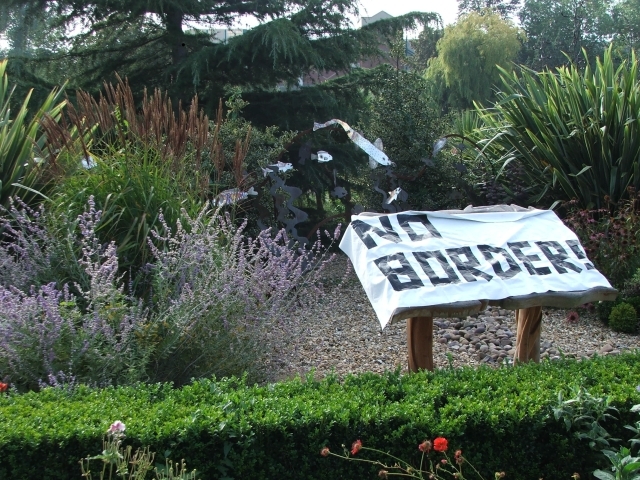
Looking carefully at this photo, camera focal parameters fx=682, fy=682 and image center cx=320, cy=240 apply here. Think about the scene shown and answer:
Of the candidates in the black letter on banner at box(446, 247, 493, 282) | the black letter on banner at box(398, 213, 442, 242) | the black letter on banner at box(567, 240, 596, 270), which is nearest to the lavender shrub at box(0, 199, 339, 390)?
the black letter on banner at box(398, 213, 442, 242)

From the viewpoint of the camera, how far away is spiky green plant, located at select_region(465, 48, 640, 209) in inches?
286

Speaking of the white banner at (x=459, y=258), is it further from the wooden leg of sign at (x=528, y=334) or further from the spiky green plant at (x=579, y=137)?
the spiky green plant at (x=579, y=137)

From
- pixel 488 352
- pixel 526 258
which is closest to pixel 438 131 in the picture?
pixel 488 352

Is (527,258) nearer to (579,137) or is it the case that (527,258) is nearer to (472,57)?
(579,137)

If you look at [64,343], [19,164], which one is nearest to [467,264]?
[64,343]

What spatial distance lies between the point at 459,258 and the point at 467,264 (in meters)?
0.06

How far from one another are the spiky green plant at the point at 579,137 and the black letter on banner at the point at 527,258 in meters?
3.34

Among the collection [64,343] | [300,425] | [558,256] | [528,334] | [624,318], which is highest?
[558,256]

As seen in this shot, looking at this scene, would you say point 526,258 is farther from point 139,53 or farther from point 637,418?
point 139,53

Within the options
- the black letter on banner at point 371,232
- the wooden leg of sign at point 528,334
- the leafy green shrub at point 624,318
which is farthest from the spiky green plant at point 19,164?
the leafy green shrub at point 624,318

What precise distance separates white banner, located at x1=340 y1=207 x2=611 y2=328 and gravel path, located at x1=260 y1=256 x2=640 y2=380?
945 millimetres

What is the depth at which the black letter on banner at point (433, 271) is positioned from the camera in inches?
139

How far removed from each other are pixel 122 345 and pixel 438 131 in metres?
6.16

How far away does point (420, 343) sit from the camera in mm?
3820
